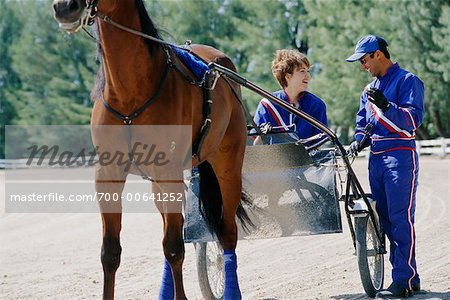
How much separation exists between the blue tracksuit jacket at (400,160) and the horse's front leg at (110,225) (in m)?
1.89

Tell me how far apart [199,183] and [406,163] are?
4.64ft

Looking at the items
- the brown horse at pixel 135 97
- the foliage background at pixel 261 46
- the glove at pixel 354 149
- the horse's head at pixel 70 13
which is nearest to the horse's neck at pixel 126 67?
the brown horse at pixel 135 97

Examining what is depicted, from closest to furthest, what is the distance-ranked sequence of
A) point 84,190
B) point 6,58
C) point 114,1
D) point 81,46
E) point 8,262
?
point 114,1 → point 8,262 → point 84,190 → point 81,46 → point 6,58

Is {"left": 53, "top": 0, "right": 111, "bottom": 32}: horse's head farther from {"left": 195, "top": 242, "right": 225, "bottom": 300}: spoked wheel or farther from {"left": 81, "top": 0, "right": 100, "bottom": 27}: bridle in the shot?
{"left": 195, "top": 242, "right": 225, "bottom": 300}: spoked wheel

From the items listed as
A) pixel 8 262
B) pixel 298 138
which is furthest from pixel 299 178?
pixel 8 262

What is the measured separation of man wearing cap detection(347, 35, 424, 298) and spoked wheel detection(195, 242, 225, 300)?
3.67 feet

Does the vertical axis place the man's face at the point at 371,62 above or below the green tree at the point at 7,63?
below

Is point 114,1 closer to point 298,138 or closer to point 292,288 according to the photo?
point 298,138

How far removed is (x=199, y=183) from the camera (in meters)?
5.81

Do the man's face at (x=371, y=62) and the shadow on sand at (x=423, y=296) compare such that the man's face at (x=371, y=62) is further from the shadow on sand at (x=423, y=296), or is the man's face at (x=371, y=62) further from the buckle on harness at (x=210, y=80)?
the shadow on sand at (x=423, y=296)

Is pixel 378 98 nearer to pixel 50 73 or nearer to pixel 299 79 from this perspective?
pixel 299 79

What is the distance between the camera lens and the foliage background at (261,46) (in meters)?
29.8

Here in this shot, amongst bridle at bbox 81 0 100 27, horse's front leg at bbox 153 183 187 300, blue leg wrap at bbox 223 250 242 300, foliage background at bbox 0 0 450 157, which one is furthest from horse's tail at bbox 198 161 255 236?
foliage background at bbox 0 0 450 157

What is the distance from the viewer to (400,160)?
5.55 metres
